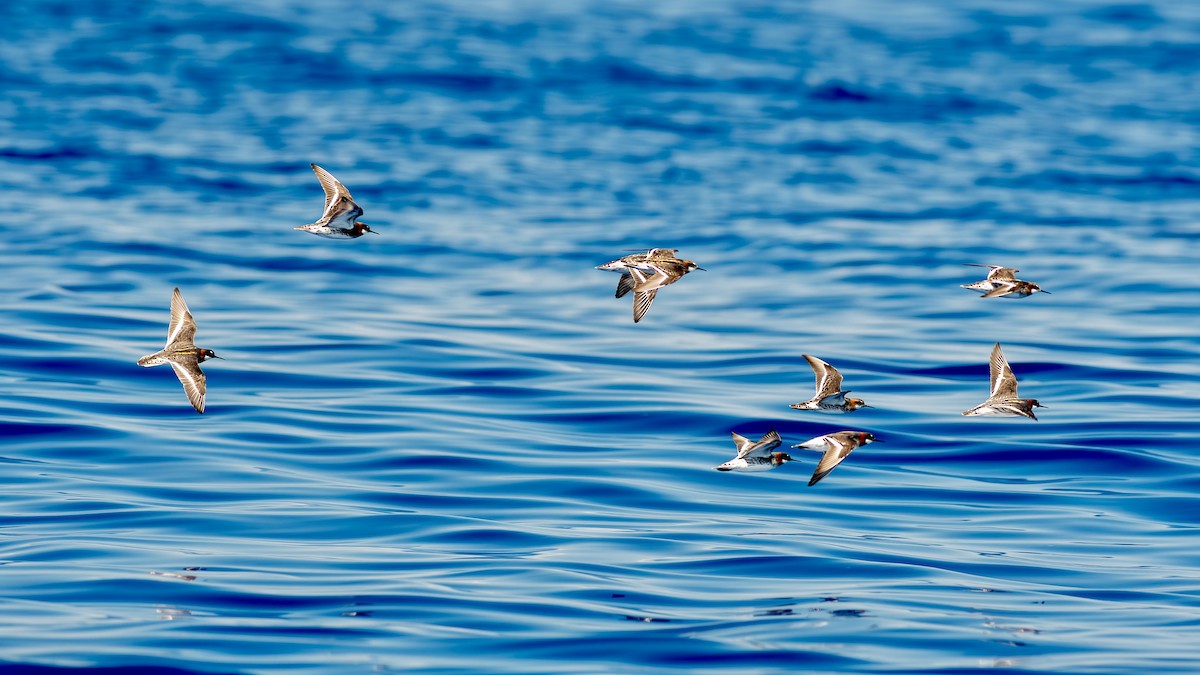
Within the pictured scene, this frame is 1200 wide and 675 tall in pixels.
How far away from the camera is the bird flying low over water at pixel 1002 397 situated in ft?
45.4

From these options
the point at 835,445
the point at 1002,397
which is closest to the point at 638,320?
the point at 835,445

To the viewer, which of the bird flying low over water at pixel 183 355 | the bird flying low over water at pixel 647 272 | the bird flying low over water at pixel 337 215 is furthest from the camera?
the bird flying low over water at pixel 337 215

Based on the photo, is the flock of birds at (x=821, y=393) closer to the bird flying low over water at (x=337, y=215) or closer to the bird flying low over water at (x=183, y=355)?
the bird flying low over water at (x=337, y=215)

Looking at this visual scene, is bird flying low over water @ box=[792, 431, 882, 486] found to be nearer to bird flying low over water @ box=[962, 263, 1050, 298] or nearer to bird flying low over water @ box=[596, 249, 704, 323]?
bird flying low over water @ box=[596, 249, 704, 323]

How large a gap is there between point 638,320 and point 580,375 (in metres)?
7.70

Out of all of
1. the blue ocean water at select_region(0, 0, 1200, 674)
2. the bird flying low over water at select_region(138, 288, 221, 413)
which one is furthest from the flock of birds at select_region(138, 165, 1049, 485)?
the blue ocean water at select_region(0, 0, 1200, 674)

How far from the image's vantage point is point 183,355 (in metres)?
13.8

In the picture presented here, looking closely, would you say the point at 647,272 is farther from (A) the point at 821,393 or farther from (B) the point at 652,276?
(A) the point at 821,393

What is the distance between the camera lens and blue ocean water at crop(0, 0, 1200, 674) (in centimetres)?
1211

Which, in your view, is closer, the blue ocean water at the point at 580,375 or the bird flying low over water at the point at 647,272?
the blue ocean water at the point at 580,375

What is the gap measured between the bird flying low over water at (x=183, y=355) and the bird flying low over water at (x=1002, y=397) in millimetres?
6636

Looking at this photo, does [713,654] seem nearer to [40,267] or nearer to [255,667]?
[255,667]

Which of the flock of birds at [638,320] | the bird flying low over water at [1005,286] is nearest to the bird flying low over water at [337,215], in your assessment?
the flock of birds at [638,320]

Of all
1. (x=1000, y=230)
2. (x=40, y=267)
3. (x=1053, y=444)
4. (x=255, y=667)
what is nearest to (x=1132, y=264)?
(x=1000, y=230)
